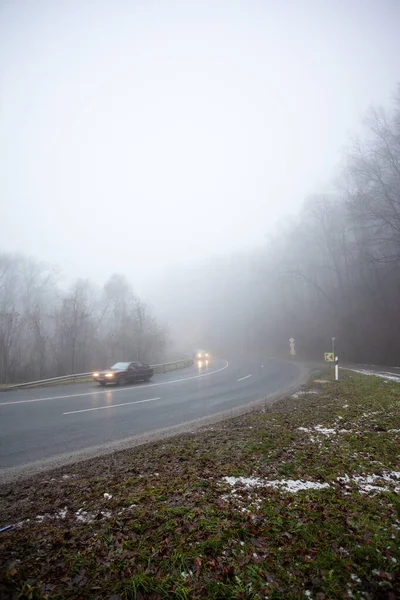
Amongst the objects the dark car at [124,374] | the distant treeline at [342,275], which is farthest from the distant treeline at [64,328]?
Answer: the distant treeline at [342,275]

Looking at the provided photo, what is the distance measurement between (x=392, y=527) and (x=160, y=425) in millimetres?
6821

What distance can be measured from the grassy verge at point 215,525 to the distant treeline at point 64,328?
1058 inches

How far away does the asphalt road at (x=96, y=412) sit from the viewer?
23.6 ft

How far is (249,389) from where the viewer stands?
49.4 feet

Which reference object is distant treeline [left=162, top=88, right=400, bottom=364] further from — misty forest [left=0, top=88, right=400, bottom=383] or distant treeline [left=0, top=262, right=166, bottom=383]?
distant treeline [left=0, top=262, right=166, bottom=383]

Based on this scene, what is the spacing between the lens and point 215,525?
123 inches

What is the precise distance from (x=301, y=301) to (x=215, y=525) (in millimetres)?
Result: 47832

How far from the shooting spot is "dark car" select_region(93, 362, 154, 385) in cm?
1712

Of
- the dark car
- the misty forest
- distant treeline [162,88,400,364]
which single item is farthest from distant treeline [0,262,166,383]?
distant treeline [162,88,400,364]

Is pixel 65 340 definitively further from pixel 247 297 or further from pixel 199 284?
pixel 199 284

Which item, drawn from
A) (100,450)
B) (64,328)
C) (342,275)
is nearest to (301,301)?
(342,275)

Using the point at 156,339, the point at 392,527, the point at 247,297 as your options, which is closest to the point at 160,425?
the point at 392,527

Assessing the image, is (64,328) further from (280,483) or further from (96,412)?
(280,483)

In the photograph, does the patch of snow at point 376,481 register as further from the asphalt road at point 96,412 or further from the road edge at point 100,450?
the asphalt road at point 96,412
